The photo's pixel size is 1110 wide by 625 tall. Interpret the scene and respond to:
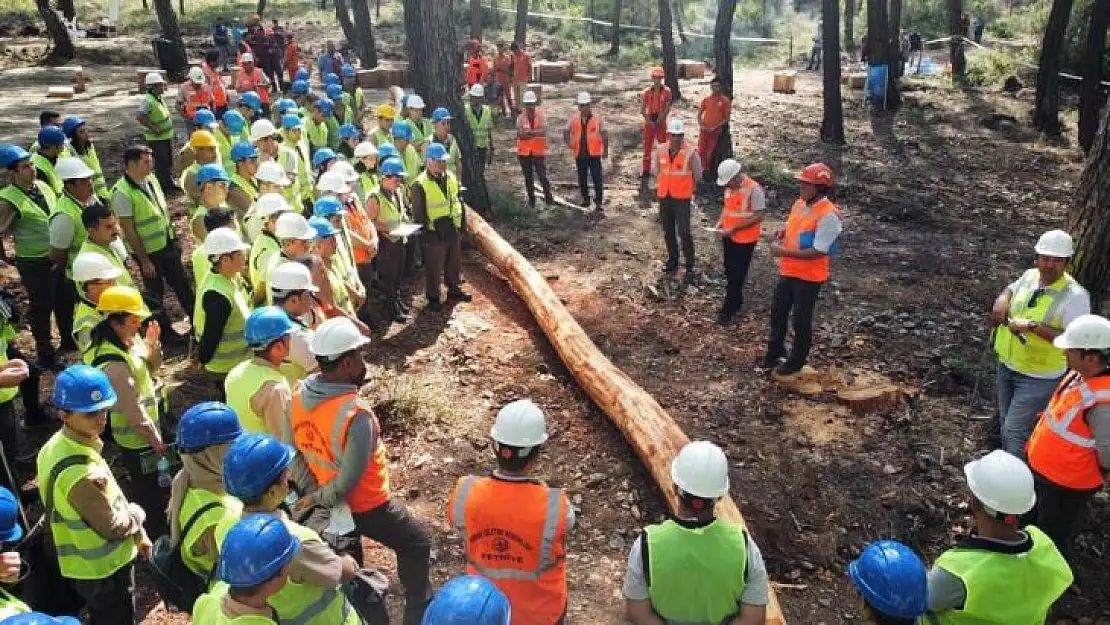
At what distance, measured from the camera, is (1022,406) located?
4.86 metres

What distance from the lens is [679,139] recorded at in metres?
8.73

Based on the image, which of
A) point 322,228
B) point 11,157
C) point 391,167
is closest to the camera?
point 322,228

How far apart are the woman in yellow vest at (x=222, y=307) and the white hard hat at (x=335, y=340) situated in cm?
182

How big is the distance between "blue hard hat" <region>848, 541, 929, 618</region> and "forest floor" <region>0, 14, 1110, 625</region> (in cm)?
224

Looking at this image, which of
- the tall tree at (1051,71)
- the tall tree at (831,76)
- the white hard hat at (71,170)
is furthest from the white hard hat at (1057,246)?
the tall tree at (1051,71)

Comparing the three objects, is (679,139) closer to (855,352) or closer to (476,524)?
(855,352)

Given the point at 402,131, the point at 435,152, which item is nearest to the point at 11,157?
the point at 435,152

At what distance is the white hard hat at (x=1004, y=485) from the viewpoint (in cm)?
283

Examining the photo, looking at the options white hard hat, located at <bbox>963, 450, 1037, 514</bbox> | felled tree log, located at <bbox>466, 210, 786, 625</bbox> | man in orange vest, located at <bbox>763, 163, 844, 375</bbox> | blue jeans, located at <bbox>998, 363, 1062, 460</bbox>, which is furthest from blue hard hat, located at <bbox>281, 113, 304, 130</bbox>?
white hard hat, located at <bbox>963, 450, 1037, 514</bbox>

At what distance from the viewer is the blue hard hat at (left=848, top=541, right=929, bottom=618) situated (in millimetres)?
2361

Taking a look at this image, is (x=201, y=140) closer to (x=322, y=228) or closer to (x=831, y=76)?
(x=322, y=228)

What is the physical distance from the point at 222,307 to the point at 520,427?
2.83m

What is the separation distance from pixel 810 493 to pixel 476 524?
321 cm

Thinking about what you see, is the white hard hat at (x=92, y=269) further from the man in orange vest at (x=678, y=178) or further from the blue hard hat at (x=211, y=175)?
the man in orange vest at (x=678, y=178)
